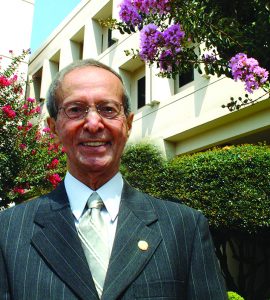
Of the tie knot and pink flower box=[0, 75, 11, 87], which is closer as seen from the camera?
the tie knot

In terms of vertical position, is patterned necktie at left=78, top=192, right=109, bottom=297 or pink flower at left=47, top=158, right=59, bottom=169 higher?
pink flower at left=47, top=158, right=59, bottom=169

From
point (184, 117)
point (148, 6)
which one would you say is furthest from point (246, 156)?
point (148, 6)

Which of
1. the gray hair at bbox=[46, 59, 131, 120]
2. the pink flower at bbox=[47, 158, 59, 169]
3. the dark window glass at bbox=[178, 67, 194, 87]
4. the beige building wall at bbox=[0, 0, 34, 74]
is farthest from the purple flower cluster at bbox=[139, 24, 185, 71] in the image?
the beige building wall at bbox=[0, 0, 34, 74]

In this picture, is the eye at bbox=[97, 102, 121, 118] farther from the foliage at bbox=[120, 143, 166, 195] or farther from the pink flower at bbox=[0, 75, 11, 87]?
the pink flower at bbox=[0, 75, 11, 87]

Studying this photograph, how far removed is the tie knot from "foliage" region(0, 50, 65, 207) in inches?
333

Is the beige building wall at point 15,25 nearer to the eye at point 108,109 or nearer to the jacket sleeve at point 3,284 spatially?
the eye at point 108,109

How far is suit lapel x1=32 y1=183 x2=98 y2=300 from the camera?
153 centimetres

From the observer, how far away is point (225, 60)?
4258 millimetres

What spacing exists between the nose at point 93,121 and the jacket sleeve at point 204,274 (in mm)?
586

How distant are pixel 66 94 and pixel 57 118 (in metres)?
0.12

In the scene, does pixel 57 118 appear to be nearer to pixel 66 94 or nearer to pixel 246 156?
pixel 66 94

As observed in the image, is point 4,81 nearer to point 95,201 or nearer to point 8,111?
point 8,111

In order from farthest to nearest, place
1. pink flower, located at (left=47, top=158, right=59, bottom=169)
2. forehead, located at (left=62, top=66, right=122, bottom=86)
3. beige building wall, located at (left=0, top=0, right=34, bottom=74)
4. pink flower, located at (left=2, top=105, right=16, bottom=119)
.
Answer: beige building wall, located at (left=0, top=0, right=34, bottom=74)
pink flower, located at (left=47, top=158, right=59, bottom=169)
pink flower, located at (left=2, top=105, right=16, bottom=119)
forehead, located at (left=62, top=66, right=122, bottom=86)

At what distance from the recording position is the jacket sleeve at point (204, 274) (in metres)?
1.64
